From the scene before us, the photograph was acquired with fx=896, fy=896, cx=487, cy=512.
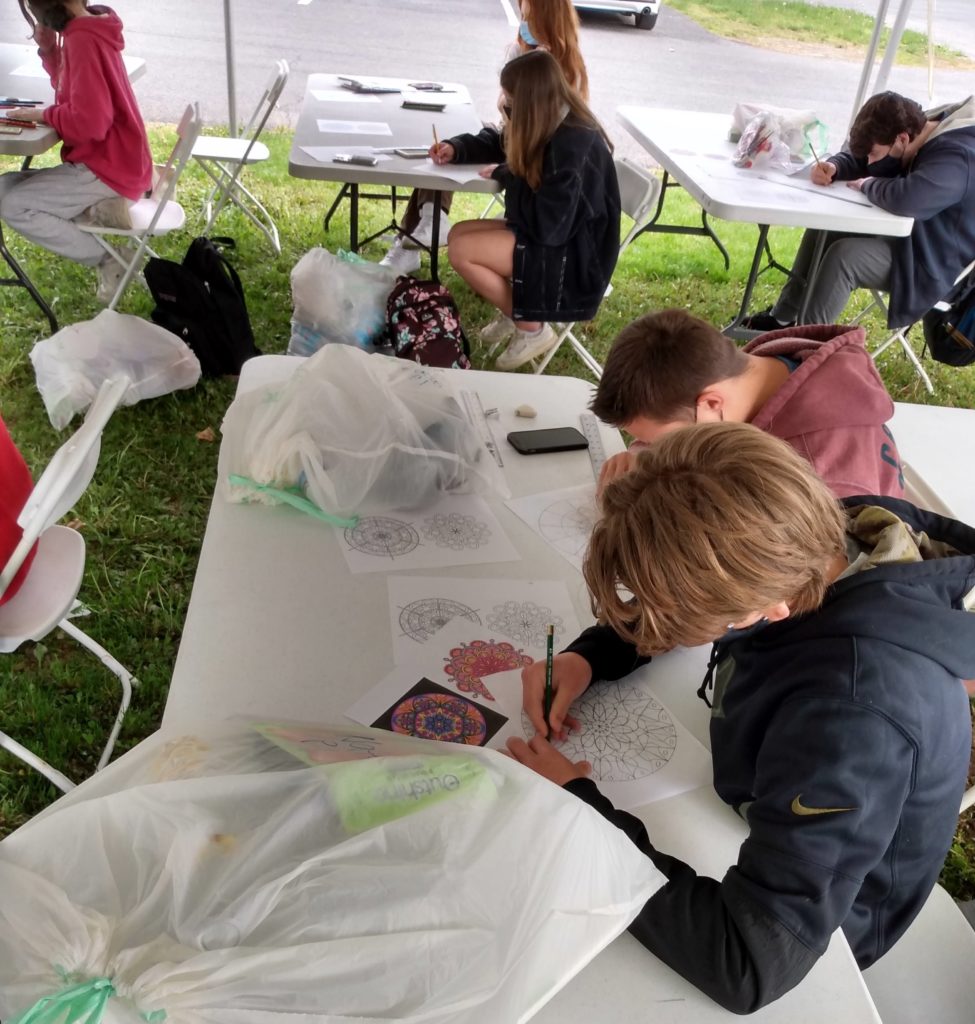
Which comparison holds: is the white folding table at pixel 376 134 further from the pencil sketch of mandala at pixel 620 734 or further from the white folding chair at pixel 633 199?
the pencil sketch of mandala at pixel 620 734

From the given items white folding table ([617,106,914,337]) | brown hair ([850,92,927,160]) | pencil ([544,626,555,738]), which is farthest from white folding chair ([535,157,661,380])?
pencil ([544,626,555,738])

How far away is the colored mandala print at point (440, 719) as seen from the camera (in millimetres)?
1108

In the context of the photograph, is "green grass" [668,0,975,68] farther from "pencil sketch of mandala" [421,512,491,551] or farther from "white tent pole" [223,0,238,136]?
"pencil sketch of mandala" [421,512,491,551]

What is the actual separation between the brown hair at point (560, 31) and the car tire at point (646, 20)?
6.38 m

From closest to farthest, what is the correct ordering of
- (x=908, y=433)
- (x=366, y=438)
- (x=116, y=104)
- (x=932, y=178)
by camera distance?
(x=366, y=438), (x=908, y=433), (x=932, y=178), (x=116, y=104)

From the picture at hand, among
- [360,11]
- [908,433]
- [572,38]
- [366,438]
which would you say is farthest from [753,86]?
[366,438]

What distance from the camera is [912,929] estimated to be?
1151 millimetres

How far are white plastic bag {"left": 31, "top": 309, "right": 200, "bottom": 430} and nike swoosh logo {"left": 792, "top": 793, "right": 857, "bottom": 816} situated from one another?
7.85 ft

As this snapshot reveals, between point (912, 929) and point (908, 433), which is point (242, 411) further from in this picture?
point (908, 433)

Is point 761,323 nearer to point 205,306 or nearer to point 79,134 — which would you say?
point 205,306

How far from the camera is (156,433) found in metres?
2.88

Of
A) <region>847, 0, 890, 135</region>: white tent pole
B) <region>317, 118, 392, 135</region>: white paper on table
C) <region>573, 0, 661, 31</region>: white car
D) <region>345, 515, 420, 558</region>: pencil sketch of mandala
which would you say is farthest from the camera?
<region>573, 0, 661, 31</region>: white car

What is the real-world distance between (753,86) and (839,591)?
784 centimetres

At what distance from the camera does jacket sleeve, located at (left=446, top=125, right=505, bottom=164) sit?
3.35m
